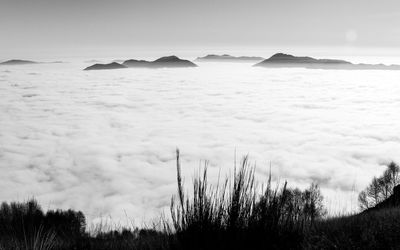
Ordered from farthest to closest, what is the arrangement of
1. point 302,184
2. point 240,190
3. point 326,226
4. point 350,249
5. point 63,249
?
point 302,184 → point 326,226 → point 63,249 → point 240,190 → point 350,249

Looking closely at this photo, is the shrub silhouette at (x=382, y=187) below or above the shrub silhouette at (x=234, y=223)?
below

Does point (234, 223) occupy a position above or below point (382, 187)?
above

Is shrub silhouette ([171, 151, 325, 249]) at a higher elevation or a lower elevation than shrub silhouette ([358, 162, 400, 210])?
higher

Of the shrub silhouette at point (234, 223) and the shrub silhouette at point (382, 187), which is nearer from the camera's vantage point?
the shrub silhouette at point (234, 223)

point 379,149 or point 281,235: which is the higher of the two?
point 281,235

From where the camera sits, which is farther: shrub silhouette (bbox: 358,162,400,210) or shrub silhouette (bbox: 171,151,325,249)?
shrub silhouette (bbox: 358,162,400,210)

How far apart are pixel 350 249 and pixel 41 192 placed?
8249 inches

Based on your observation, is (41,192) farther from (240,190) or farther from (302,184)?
(240,190)

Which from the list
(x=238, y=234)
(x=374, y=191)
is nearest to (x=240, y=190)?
(x=238, y=234)

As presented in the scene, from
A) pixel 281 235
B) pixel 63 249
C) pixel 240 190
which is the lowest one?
pixel 63 249

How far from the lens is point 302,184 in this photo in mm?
164500

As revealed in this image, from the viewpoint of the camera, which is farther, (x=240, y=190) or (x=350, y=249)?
(x=240, y=190)

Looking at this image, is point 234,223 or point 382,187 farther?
point 382,187

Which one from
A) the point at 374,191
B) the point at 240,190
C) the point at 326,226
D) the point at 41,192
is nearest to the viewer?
the point at 240,190
